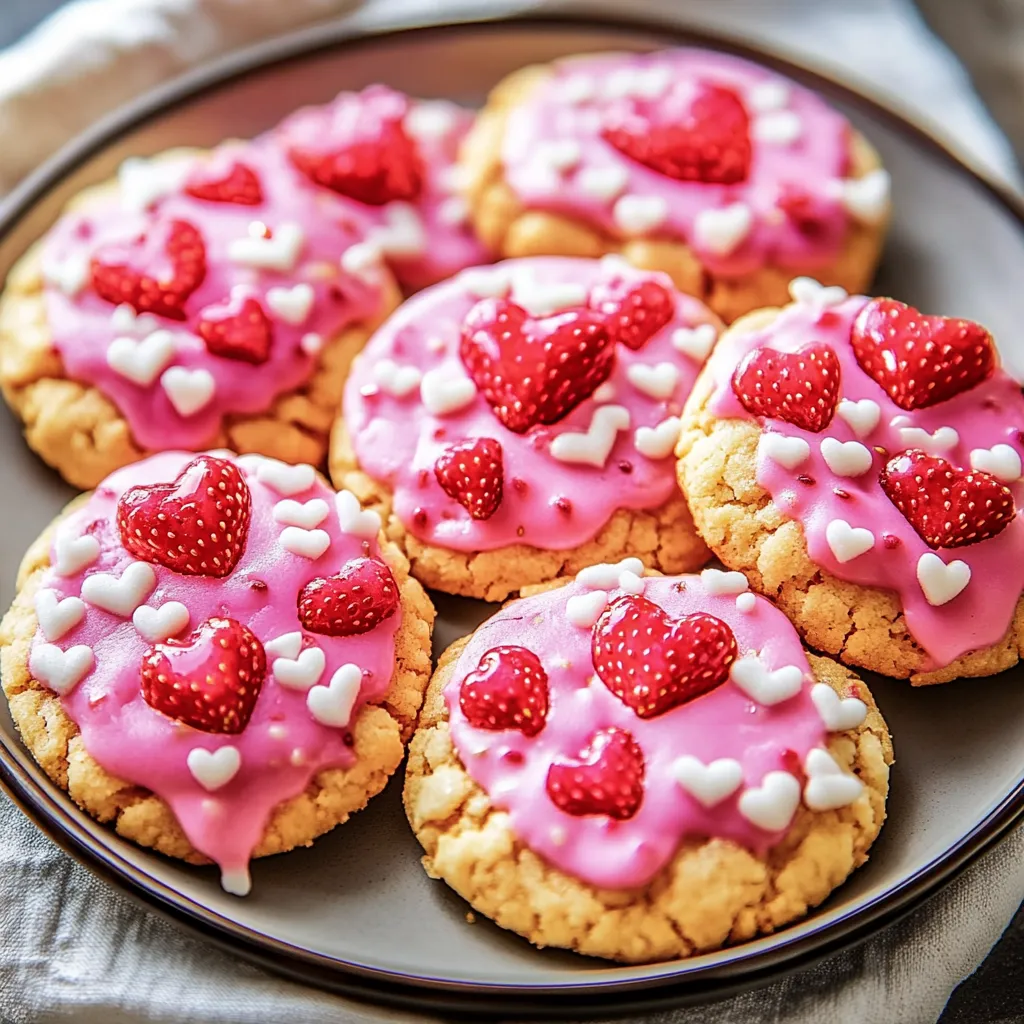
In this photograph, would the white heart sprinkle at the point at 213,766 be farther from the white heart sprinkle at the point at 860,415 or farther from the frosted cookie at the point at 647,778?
the white heart sprinkle at the point at 860,415

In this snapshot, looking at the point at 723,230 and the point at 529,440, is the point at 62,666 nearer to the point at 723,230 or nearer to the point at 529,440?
the point at 529,440

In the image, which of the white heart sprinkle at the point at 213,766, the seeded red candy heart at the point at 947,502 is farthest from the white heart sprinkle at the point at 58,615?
the seeded red candy heart at the point at 947,502

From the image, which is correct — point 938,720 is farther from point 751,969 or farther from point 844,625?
point 751,969

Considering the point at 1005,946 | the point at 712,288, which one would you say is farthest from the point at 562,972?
the point at 712,288

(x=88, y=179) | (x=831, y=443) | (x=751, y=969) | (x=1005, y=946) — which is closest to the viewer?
(x=751, y=969)

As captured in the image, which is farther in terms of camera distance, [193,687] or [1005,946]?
[1005,946]

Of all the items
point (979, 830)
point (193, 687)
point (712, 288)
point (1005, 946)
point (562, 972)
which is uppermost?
point (712, 288)
